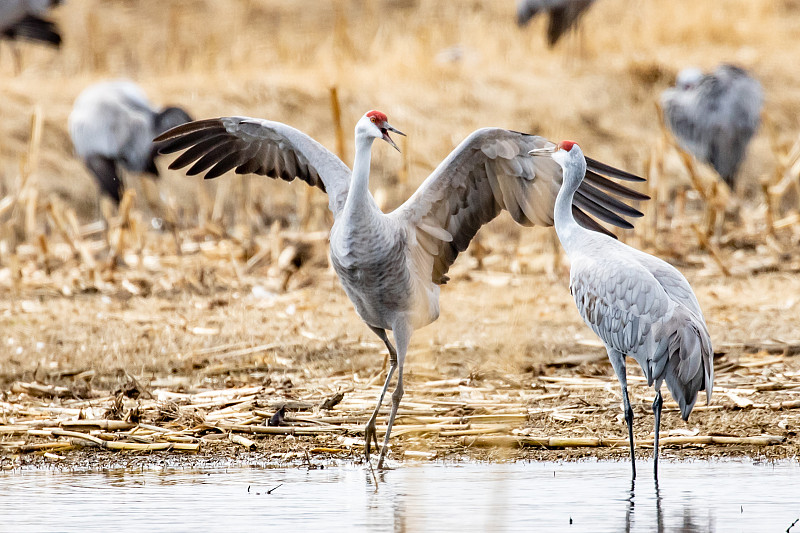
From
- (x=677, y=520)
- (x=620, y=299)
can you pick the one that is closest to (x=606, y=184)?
(x=620, y=299)

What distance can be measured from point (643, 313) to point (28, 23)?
8.30 metres

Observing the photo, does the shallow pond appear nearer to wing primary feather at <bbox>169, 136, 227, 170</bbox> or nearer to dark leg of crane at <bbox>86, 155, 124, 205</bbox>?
wing primary feather at <bbox>169, 136, 227, 170</bbox>

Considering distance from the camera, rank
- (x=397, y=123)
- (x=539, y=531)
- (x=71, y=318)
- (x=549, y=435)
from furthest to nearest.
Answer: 1. (x=397, y=123)
2. (x=71, y=318)
3. (x=549, y=435)
4. (x=539, y=531)

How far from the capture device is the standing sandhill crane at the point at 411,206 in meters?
5.01

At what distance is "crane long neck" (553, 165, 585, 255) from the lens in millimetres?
5000

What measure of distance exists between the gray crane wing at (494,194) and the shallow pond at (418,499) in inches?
42.5

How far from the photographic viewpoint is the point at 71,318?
25.6 ft

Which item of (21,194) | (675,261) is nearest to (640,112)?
(675,261)

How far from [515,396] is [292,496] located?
166 centimetres

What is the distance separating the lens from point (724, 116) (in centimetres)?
1123

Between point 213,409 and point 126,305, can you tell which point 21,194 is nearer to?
point 126,305

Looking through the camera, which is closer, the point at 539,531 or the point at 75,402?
the point at 539,531

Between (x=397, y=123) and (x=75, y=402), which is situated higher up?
(x=397, y=123)

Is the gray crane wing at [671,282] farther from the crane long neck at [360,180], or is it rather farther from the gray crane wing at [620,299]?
the crane long neck at [360,180]
